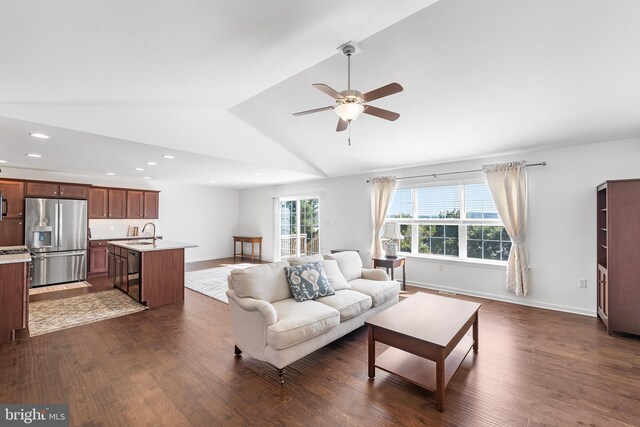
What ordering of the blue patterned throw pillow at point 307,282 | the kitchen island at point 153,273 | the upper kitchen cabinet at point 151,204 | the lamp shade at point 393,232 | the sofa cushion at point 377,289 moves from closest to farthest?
the blue patterned throw pillow at point 307,282 < the sofa cushion at point 377,289 < the kitchen island at point 153,273 < the lamp shade at point 393,232 < the upper kitchen cabinet at point 151,204

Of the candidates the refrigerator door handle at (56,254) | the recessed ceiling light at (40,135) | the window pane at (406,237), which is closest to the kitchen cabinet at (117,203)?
the refrigerator door handle at (56,254)

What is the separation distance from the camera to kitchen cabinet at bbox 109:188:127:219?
662cm

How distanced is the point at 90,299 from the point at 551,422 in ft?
19.3

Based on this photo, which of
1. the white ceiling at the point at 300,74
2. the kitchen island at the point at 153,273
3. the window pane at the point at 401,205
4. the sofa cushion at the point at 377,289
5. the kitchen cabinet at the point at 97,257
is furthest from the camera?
the kitchen cabinet at the point at 97,257

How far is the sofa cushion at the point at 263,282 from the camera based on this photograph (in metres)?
2.65

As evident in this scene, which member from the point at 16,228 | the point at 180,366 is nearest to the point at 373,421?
the point at 180,366

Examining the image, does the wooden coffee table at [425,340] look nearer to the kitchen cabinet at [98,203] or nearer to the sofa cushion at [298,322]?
the sofa cushion at [298,322]

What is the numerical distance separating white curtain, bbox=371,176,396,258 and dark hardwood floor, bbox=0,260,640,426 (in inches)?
106

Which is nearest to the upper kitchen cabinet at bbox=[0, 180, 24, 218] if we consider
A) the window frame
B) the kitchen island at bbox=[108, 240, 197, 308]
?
the kitchen island at bbox=[108, 240, 197, 308]

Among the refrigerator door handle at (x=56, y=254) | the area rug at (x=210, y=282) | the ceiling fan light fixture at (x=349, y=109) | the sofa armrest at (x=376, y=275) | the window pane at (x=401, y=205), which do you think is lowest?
the area rug at (x=210, y=282)

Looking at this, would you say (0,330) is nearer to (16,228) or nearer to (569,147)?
(16,228)

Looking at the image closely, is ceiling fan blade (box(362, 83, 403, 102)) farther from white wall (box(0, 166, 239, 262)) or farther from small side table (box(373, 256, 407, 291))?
white wall (box(0, 166, 239, 262))

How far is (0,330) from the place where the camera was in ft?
9.76

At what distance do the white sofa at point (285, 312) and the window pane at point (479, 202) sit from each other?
7.79 feet
